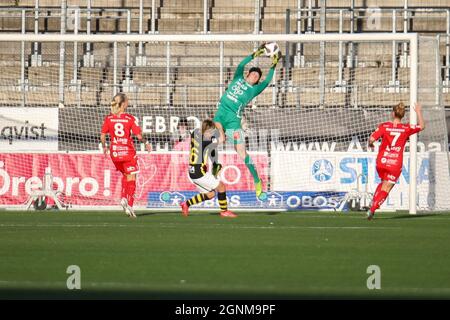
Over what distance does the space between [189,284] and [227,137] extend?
1034 cm

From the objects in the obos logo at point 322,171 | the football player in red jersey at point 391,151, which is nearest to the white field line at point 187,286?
the football player in red jersey at point 391,151

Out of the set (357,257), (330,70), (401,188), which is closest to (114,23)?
(330,70)

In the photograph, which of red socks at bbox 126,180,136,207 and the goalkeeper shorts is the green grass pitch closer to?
red socks at bbox 126,180,136,207

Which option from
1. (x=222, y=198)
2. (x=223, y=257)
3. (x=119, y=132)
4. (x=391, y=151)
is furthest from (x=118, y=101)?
(x=223, y=257)

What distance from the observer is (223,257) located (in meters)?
11.9

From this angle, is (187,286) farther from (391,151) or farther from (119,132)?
(119,132)

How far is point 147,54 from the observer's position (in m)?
26.3

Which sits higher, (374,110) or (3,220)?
(374,110)

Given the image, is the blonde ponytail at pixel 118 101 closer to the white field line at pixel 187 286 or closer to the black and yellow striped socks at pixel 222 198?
the black and yellow striped socks at pixel 222 198

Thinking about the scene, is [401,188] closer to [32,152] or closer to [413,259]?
[32,152]

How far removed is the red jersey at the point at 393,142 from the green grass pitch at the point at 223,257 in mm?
952

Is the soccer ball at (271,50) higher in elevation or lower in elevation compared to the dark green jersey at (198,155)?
higher

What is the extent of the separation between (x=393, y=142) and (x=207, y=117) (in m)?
5.88

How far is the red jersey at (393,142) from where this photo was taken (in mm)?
18031
